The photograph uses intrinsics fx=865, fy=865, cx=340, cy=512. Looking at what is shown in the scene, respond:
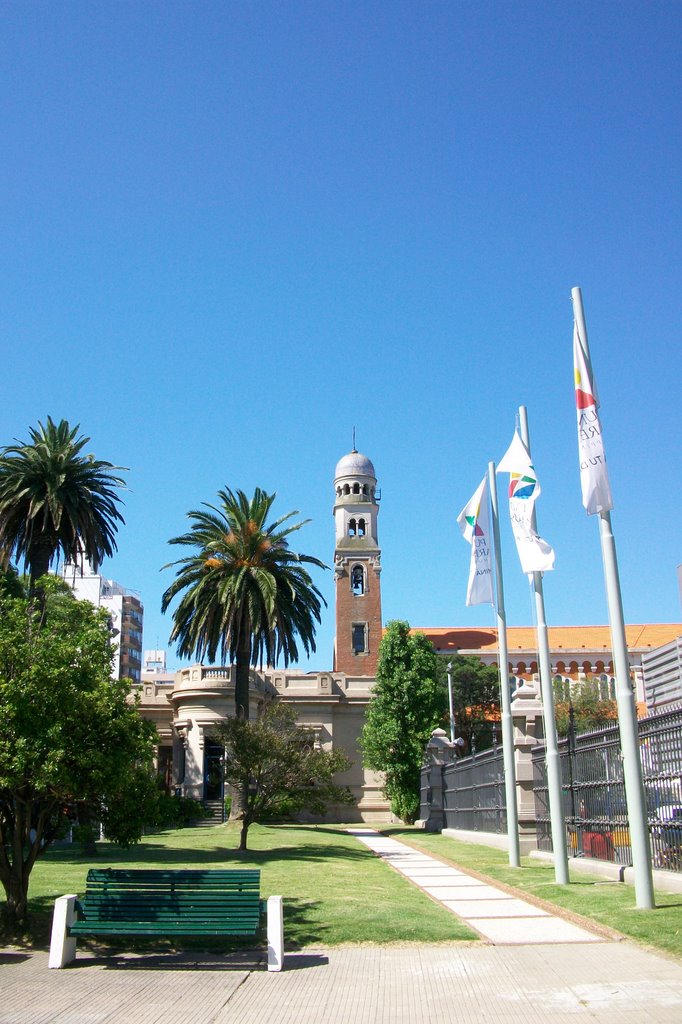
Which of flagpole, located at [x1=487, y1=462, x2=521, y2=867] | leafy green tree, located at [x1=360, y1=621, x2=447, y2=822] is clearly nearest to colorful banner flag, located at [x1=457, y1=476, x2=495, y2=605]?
flagpole, located at [x1=487, y1=462, x2=521, y2=867]

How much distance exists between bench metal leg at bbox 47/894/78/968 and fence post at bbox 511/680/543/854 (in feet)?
46.1

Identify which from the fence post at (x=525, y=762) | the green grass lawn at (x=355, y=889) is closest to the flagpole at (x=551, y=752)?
the green grass lawn at (x=355, y=889)

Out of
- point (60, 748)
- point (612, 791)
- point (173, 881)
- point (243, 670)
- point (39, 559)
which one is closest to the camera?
point (173, 881)

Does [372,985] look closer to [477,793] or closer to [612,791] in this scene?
[612,791]

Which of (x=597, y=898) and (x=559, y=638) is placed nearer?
(x=597, y=898)

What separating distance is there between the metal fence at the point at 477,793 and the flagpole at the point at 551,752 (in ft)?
27.4

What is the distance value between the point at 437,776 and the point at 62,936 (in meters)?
28.1

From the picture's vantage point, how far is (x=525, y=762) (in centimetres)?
2152

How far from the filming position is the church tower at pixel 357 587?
6612 cm

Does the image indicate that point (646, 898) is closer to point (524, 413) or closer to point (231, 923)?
point (231, 923)

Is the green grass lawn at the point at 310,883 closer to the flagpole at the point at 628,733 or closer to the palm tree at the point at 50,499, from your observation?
the flagpole at the point at 628,733

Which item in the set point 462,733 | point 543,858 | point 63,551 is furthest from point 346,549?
point 543,858

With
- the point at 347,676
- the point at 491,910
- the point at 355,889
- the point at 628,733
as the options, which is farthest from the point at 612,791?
the point at 347,676

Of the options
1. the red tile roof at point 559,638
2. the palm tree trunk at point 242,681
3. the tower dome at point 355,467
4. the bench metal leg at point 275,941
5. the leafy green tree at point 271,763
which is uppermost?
the tower dome at point 355,467
